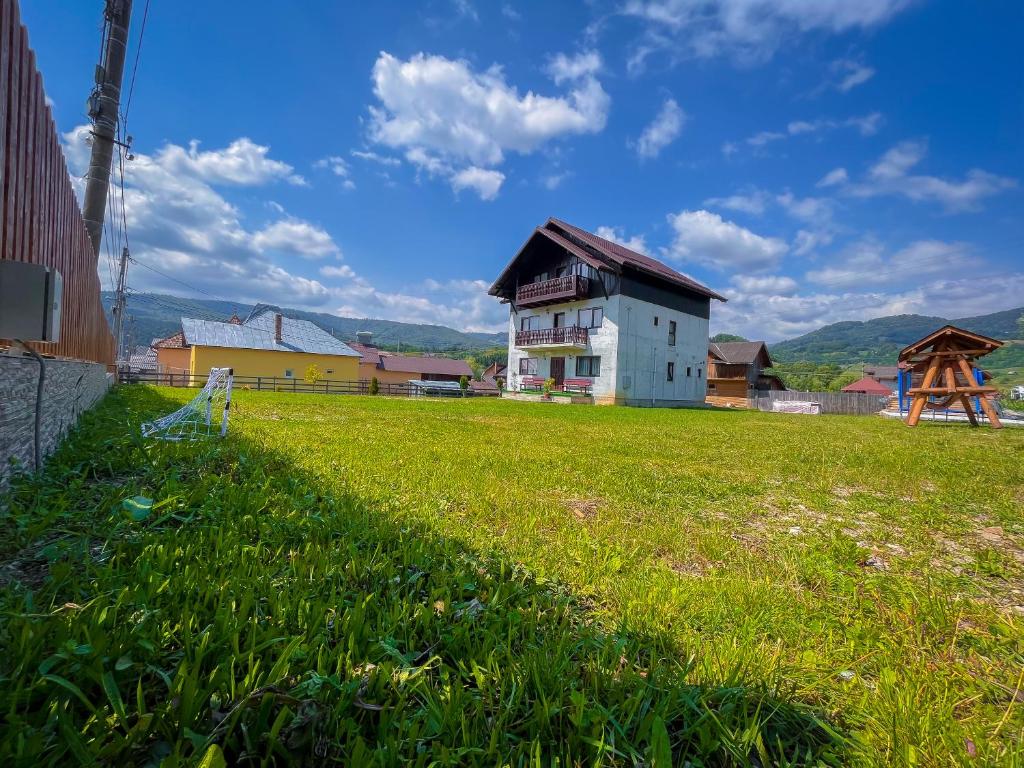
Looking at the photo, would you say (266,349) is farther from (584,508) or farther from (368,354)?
(584,508)

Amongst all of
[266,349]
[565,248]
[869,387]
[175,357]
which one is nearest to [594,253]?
[565,248]

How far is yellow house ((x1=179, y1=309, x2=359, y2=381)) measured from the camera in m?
32.1

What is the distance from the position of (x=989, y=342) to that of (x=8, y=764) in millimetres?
17126

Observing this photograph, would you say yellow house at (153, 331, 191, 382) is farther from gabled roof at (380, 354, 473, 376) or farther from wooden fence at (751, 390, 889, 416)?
wooden fence at (751, 390, 889, 416)

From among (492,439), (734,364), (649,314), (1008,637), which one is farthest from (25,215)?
(734,364)

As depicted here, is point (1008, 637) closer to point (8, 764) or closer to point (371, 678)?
point (371, 678)

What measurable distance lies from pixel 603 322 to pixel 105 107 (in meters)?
21.2

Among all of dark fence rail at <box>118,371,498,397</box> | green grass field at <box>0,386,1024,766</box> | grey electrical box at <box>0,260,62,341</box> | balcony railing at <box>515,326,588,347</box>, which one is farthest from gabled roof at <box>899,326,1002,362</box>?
dark fence rail at <box>118,371,498,397</box>

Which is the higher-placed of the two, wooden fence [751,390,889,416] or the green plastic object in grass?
wooden fence [751,390,889,416]

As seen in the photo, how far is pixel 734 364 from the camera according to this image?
41.0 metres

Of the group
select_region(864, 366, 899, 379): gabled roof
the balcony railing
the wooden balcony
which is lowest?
the balcony railing

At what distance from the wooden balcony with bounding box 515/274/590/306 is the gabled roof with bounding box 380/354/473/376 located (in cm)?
3103

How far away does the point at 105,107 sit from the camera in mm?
8641

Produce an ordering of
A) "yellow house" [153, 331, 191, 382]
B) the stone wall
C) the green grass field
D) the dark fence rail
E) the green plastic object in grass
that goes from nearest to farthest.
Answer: the green grass field < the green plastic object in grass < the stone wall < the dark fence rail < "yellow house" [153, 331, 191, 382]
